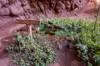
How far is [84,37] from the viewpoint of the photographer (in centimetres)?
586

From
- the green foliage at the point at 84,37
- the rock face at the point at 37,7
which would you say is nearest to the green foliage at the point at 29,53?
the green foliage at the point at 84,37

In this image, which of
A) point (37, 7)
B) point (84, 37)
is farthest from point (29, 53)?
point (37, 7)

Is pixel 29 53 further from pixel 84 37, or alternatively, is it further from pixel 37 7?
pixel 37 7

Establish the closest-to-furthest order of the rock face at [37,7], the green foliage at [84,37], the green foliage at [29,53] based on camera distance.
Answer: the green foliage at [29,53] → the green foliage at [84,37] → the rock face at [37,7]

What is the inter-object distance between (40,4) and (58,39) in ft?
9.27

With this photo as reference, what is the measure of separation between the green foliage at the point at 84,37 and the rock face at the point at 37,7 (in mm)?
1563

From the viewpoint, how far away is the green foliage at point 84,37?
18.1ft

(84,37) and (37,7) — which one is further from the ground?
(37,7)

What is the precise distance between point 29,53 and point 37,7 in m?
3.22

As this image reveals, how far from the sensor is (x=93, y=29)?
20.7 ft

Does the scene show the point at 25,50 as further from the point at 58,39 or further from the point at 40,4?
the point at 40,4

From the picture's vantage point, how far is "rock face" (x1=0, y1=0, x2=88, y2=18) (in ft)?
24.4

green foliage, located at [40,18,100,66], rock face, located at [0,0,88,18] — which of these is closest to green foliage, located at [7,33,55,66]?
green foliage, located at [40,18,100,66]

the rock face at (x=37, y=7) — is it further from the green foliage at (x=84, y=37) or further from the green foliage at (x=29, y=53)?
the green foliage at (x=29, y=53)
